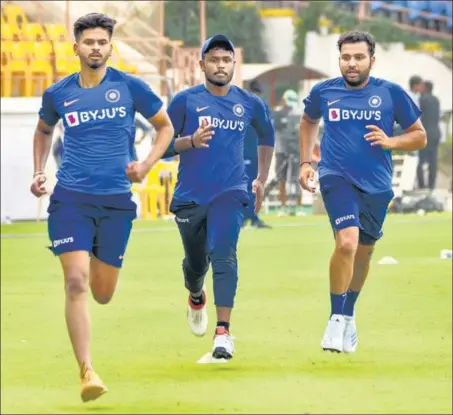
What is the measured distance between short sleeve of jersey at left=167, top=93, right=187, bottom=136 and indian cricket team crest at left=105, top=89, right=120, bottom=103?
143cm

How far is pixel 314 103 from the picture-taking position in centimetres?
1791

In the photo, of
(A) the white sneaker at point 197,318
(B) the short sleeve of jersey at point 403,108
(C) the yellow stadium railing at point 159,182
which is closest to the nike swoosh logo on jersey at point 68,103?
(C) the yellow stadium railing at point 159,182

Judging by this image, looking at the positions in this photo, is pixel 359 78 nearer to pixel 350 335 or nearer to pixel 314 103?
pixel 314 103

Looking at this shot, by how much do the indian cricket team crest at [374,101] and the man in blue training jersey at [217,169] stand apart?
45.8 inches

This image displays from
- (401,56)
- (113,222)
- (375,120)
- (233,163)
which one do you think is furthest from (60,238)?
(401,56)

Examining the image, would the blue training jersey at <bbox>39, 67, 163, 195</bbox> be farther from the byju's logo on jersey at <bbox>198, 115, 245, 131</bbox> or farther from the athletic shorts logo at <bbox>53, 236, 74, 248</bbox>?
the athletic shorts logo at <bbox>53, 236, 74, 248</bbox>

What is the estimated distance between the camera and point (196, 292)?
Result: 20562 mm

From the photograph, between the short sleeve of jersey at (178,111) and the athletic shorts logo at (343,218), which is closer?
the athletic shorts logo at (343,218)

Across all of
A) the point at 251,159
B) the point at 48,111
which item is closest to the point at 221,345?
the point at 251,159

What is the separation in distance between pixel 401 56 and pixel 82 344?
17503 cm

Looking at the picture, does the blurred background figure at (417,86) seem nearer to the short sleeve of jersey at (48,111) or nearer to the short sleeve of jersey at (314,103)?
the short sleeve of jersey at (314,103)

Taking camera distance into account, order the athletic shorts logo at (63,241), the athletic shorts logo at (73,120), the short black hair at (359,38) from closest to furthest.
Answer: the short black hair at (359,38) < the athletic shorts logo at (73,120) < the athletic shorts logo at (63,241)

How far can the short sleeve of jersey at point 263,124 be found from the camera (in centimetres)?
1872

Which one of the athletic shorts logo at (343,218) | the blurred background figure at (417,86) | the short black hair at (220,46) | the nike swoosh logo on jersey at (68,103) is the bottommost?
the athletic shorts logo at (343,218)
